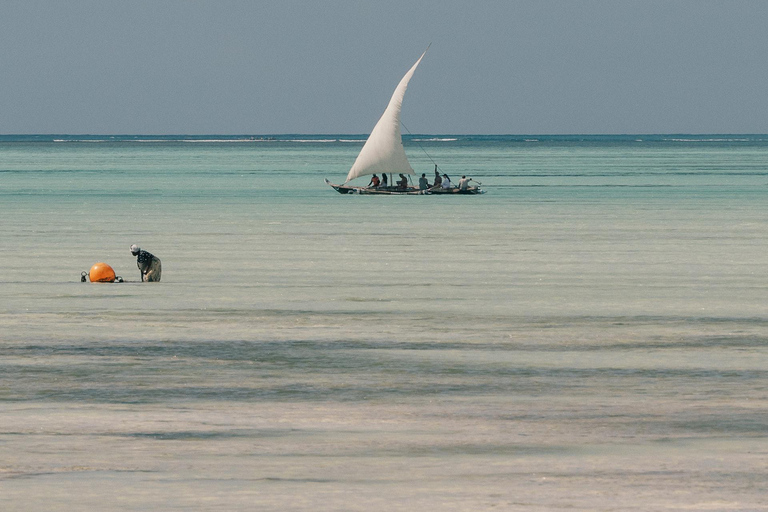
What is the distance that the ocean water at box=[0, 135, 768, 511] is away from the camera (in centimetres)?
1009

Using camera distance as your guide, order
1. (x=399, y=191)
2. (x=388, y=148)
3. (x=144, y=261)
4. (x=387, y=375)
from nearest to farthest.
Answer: (x=387, y=375)
(x=144, y=261)
(x=399, y=191)
(x=388, y=148)

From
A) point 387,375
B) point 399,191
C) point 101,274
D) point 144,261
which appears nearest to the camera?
point 387,375

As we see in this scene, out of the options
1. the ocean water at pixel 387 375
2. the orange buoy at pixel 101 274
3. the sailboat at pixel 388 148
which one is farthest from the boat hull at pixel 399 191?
the orange buoy at pixel 101 274

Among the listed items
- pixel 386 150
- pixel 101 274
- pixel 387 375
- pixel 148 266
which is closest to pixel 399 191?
pixel 386 150

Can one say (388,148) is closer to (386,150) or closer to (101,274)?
(386,150)

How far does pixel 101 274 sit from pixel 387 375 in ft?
36.6

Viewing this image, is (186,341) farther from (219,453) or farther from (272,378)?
(219,453)

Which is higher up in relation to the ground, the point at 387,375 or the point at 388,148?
the point at 388,148

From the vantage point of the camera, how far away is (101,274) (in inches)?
983

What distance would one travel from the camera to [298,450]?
11.2m

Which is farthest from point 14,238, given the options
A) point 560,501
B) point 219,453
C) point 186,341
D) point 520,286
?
point 560,501

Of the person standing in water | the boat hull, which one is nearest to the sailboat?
the boat hull

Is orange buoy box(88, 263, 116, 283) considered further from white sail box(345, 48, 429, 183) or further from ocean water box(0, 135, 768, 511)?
white sail box(345, 48, 429, 183)

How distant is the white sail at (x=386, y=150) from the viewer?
7519 centimetres
